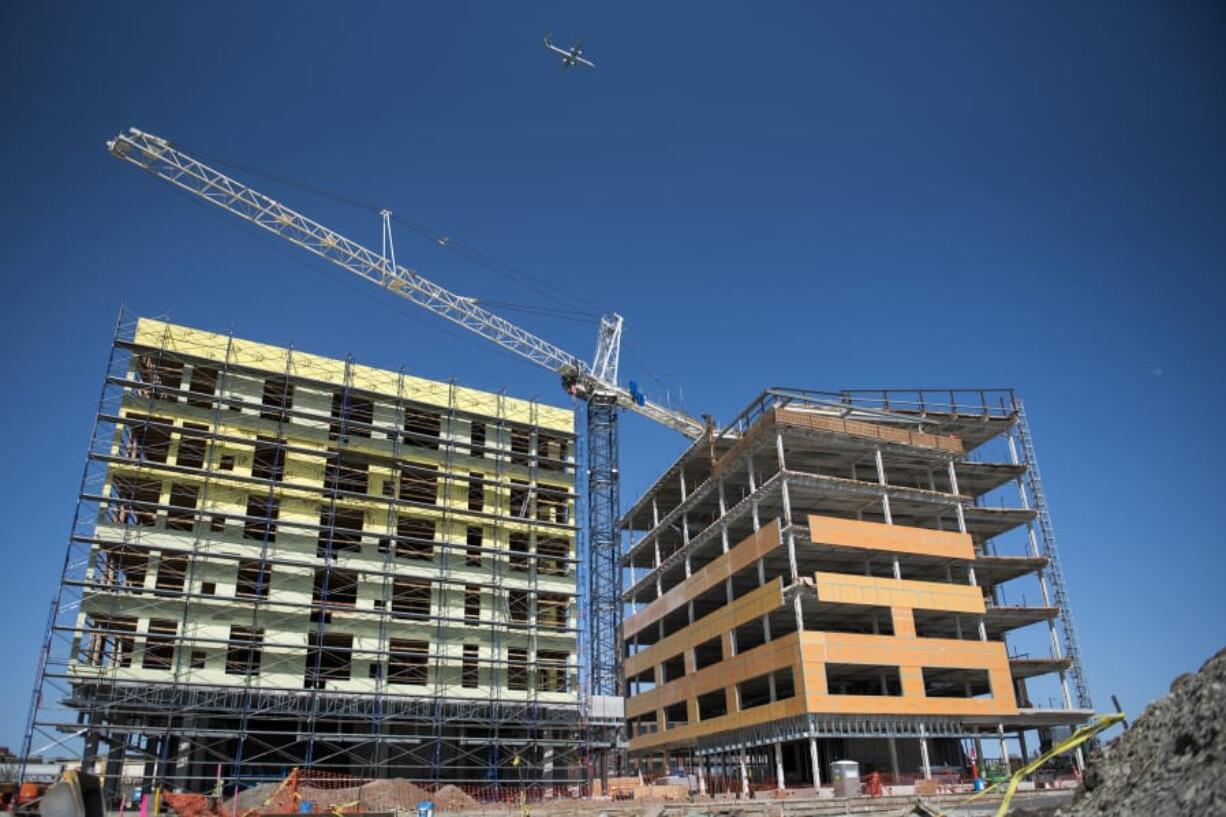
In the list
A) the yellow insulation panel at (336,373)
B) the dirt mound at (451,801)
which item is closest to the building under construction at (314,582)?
the yellow insulation panel at (336,373)

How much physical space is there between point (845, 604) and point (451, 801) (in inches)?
864

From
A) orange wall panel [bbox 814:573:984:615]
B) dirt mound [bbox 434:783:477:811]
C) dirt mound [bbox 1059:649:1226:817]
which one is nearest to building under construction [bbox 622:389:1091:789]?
orange wall panel [bbox 814:573:984:615]

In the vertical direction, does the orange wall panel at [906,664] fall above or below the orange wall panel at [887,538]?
below

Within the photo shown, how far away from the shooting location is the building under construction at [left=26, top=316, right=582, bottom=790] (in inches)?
1788

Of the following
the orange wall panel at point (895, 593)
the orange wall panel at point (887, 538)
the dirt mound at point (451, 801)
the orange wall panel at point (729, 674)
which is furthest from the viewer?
the orange wall panel at point (887, 538)

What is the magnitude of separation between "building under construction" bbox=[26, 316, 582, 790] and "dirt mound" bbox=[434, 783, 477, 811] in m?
6.70

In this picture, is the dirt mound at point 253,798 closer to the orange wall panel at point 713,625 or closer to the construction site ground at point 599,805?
the construction site ground at point 599,805

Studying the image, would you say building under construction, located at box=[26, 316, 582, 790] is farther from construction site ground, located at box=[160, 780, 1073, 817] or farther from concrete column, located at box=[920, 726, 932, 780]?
concrete column, located at box=[920, 726, 932, 780]

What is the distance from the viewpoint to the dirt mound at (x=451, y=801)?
3856 cm

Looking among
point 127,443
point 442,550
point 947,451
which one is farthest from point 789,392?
point 127,443

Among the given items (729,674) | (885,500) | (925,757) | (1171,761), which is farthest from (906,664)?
(1171,761)

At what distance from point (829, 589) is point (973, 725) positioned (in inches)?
459

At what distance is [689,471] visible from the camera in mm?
66062

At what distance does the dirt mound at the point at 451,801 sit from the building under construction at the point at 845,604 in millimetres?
15579
